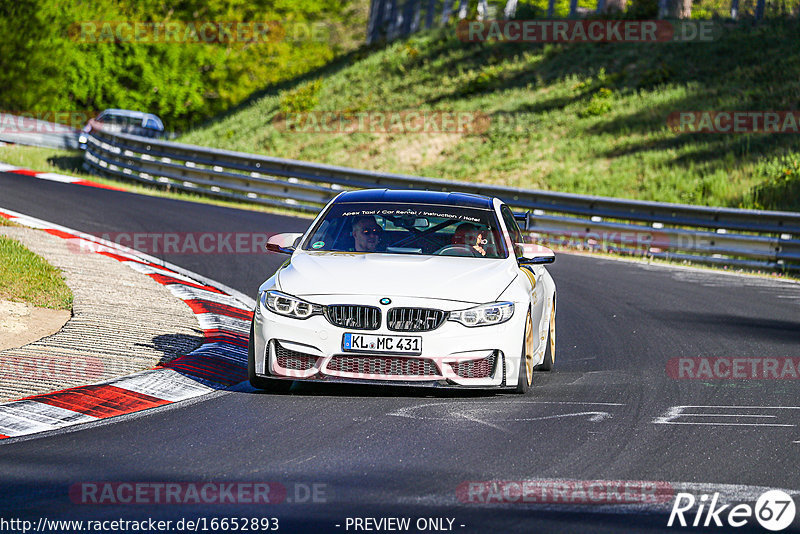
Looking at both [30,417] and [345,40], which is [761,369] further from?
[345,40]

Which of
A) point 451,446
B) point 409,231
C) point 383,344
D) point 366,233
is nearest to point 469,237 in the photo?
point 409,231

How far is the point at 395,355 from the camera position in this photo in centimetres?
782

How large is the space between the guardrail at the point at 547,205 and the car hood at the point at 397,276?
12.0 m

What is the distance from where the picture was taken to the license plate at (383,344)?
781 cm

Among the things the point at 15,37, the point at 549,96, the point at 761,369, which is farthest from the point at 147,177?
the point at 15,37

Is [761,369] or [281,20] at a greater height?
[281,20]

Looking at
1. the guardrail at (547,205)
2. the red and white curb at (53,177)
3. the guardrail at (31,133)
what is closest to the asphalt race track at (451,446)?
the guardrail at (547,205)

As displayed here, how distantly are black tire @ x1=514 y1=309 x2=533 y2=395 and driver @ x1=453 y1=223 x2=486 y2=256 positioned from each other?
37.1 inches

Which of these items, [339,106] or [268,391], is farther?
[339,106]

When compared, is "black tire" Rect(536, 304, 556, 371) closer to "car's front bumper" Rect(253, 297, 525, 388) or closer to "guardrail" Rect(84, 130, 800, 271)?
"car's front bumper" Rect(253, 297, 525, 388)

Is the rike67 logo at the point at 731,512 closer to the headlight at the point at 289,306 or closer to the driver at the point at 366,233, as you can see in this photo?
the headlight at the point at 289,306

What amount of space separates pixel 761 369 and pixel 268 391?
437 cm

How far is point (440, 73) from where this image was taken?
43.5 m

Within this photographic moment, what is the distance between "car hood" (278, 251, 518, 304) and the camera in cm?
802
